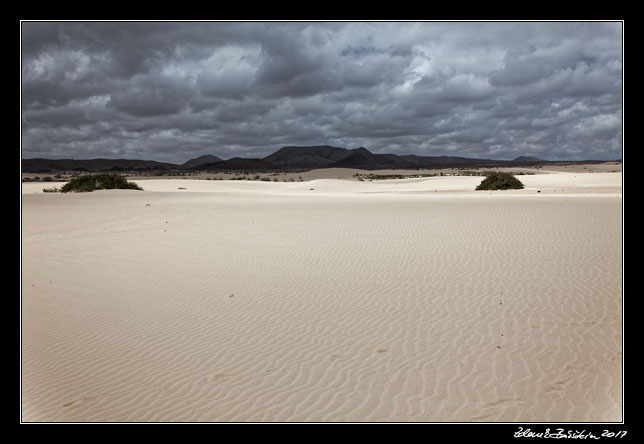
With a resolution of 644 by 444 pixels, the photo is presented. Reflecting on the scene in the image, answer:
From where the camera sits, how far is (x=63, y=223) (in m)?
17.1

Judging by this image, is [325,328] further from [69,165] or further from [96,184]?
[69,165]

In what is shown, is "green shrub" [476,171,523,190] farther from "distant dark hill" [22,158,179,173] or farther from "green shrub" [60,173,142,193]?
"distant dark hill" [22,158,179,173]

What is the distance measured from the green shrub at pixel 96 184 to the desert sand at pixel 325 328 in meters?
22.3

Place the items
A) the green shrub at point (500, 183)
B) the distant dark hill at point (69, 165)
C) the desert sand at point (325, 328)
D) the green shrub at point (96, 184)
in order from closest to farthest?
1. the desert sand at point (325, 328)
2. the green shrub at point (96, 184)
3. the green shrub at point (500, 183)
4. the distant dark hill at point (69, 165)

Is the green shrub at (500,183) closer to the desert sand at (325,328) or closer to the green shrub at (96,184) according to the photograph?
the desert sand at (325,328)

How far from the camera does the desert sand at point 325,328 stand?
173 inches

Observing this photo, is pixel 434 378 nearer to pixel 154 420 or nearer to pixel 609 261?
pixel 154 420

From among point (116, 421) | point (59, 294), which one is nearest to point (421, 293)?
point (116, 421)

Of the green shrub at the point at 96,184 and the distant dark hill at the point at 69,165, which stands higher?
the distant dark hill at the point at 69,165

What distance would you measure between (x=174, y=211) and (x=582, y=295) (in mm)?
17130

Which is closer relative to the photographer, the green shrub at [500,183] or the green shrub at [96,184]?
the green shrub at [96,184]

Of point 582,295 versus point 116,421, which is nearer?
point 116,421

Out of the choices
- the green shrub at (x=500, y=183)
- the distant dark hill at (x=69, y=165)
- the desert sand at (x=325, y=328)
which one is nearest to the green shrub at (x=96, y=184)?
the desert sand at (x=325, y=328)

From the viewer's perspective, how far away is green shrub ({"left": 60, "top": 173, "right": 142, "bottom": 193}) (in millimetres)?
33781
